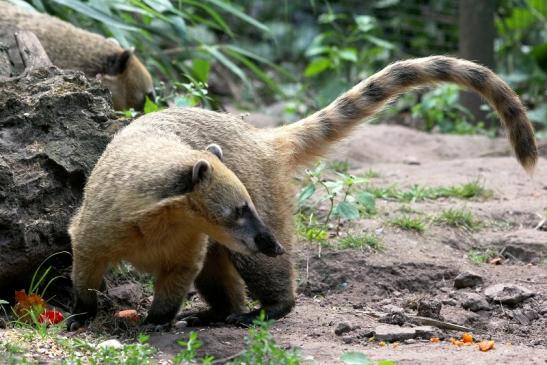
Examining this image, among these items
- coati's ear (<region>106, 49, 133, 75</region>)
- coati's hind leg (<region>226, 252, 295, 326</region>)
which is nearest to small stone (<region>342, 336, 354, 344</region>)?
coati's hind leg (<region>226, 252, 295, 326</region>)

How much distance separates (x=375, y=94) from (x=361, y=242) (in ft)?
3.20

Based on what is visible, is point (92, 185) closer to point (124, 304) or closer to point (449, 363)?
point (124, 304)

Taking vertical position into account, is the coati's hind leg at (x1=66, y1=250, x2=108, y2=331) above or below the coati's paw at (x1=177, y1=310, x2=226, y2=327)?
above

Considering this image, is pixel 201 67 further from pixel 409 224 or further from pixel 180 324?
pixel 180 324

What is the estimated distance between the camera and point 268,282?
15.5ft

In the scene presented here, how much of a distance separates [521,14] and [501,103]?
685 centimetres

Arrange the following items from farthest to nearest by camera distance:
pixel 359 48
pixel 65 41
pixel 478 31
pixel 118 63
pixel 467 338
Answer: pixel 359 48 < pixel 478 31 < pixel 118 63 < pixel 65 41 < pixel 467 338

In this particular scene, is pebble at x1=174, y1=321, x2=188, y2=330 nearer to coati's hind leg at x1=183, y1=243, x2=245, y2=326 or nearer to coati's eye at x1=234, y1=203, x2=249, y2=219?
coati's hind leg at x1=183, y1=243, x2=245, y2=326

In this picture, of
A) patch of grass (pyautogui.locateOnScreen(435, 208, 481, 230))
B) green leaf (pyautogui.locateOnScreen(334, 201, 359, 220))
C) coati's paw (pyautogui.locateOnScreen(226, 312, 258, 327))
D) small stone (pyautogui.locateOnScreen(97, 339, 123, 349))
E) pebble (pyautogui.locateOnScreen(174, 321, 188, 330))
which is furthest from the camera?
patch of grass (pyautogui.locateOnScreen(435, 208, 481, 230))

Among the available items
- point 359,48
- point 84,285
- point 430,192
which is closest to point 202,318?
point 84,285

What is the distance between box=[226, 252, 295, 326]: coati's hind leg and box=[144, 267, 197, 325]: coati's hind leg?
27 centimetres

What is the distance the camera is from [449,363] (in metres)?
3.81

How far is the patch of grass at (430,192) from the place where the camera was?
684 centimetres

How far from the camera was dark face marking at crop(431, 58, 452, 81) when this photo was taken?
522 centimetres
